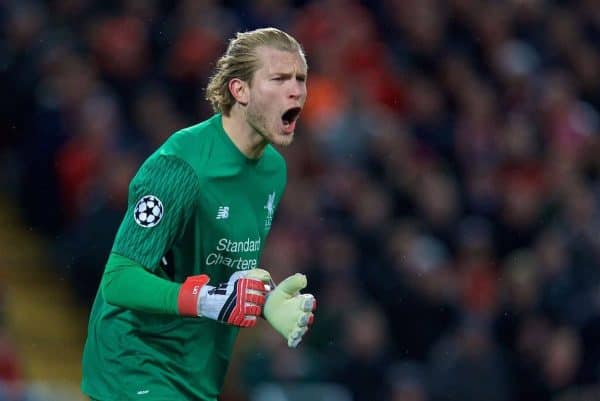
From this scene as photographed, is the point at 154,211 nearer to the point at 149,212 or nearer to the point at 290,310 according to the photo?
the point at 149,212

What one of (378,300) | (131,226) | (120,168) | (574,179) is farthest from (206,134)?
(574,179)

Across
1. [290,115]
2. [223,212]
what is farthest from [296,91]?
[223,212]

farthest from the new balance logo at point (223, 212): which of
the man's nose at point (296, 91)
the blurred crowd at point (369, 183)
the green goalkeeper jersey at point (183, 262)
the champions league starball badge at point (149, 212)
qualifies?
the blurred crowd at point (369, 183)

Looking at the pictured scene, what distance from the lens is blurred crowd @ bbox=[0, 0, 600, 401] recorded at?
407 inches

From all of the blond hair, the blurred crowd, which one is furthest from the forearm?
the blurred crowd

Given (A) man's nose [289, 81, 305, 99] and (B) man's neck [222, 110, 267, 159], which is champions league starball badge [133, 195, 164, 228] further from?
(A) man's nose [289, 81, 305, 99]

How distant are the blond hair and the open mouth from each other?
21cm

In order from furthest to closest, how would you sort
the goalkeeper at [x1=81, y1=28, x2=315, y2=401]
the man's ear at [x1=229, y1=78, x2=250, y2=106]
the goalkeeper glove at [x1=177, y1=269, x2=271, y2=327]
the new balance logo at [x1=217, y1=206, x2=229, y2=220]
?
the man's ear at [x1=229, y1=78, x2=250, y2=106] < the new balance logo at [x1=217, y1=206, x2=229, y2=220] < the goalkeeper at [x1=81, y1=28, x2=315, y2=401] < the goalkeeper glove at [x1=177, y1=269, x2=271, y2=327]

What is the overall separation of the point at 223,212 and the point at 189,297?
1.66ft

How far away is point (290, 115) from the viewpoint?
5.52 meters

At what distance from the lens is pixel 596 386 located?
10875mm

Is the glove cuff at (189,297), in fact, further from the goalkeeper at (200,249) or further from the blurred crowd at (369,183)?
the blurred crowd at (369,183)

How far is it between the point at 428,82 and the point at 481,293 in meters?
2.68

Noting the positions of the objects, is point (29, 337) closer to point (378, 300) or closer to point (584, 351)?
point (378, 300)
